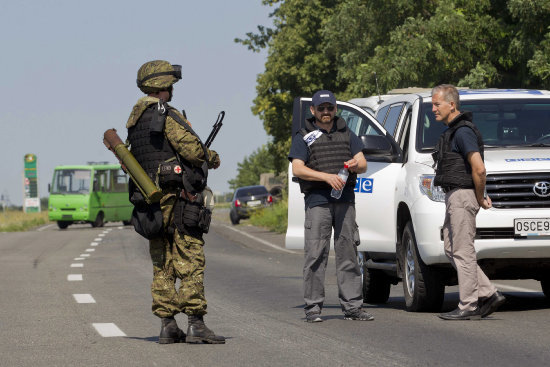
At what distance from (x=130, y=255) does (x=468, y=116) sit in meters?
15.7

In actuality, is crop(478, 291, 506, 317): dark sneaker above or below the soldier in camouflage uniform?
below

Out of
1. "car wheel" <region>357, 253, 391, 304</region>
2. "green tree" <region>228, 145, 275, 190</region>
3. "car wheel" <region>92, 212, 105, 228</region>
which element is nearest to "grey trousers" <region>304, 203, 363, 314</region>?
"car wheel" <region>357, 253, 391, 304</region>

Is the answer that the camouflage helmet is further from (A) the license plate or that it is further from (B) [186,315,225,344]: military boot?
(A) the license plate

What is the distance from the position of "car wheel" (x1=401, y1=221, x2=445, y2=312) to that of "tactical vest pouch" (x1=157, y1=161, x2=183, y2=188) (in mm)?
2922

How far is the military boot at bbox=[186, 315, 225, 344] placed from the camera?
8602mm

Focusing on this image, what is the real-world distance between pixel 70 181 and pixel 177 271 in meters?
43.2

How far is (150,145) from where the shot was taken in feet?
28.2

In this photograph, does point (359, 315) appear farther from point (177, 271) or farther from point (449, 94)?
point (177, 271)

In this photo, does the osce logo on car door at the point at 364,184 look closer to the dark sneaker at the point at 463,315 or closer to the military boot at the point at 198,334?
the dark sneaker at the point at 463,315

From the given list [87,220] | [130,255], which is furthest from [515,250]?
[87,220]

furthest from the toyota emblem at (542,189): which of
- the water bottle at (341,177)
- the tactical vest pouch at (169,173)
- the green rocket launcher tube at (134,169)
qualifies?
the green rocket launcher tube at (134,169)

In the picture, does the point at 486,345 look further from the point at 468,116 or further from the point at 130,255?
the point at 130,255

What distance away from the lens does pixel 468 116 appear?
10.1 meters

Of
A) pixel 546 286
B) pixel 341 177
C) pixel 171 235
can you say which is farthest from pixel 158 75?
pixel 546 286
